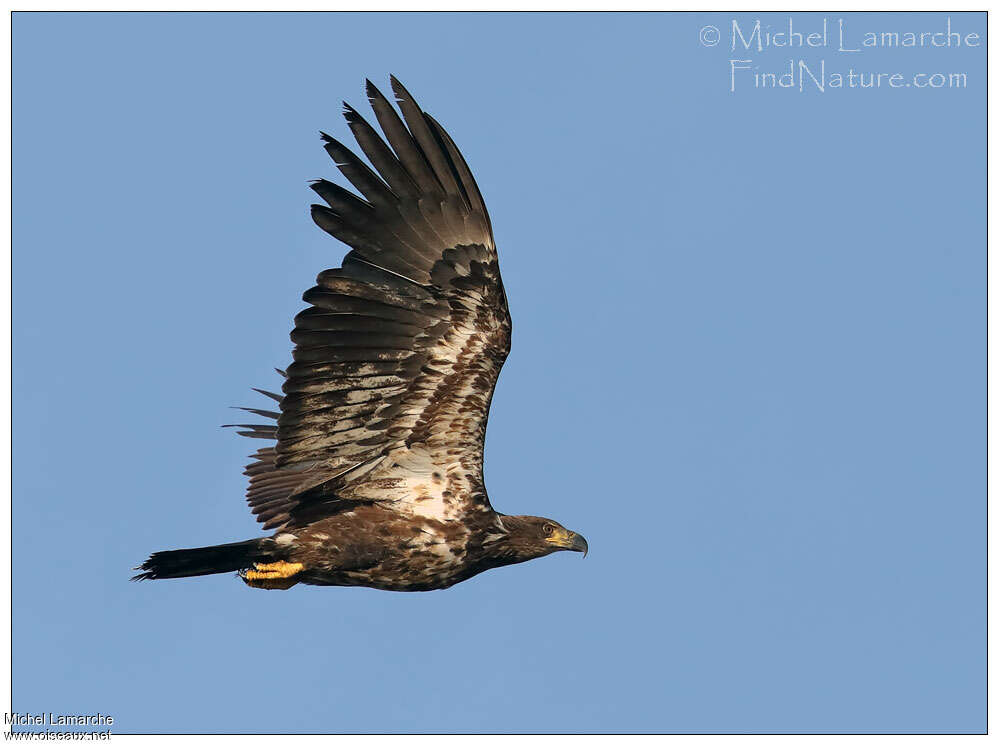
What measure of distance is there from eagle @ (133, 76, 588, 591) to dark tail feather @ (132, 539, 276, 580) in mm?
12

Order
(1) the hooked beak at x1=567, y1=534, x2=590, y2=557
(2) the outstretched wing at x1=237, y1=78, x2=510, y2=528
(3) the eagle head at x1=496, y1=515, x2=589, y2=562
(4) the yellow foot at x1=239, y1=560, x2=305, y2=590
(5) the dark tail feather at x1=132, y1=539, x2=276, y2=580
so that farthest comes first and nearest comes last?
(1) the hooked beak at x1=567, y1=534, x2=590, y2=557
(3) the eagle head at x1=496, y1=515, x2=589, y2=562
(4) the yellow foot at x1=239, y1=560, x2=305, y2=590
(5) the dark tail feather at x1=132, y1=539, x2=276, y2=580
(2) the outstretched wing at x1=237, y1=78, x2=510, y2=528

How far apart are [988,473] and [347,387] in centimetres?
968

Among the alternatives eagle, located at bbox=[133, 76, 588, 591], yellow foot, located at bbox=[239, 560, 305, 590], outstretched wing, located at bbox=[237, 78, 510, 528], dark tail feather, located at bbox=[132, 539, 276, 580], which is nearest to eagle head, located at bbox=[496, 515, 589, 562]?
eagle, located at bbox=[133, 76, 588, 591]

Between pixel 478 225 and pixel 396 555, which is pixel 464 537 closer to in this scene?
pixel 396 555

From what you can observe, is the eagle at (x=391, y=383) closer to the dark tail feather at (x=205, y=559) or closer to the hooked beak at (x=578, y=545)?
the dark tail feather at (x=205, y=559)

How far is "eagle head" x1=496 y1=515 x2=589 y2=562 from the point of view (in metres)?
14.2

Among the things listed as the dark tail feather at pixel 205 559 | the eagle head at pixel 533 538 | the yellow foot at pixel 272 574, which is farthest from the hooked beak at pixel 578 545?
the dark tail feather at pixel 205 559

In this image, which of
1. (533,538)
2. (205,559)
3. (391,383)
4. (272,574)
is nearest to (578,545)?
(533,538)

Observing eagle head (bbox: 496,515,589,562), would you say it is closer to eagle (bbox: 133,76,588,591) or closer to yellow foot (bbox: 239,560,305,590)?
eagle (bbox: 133,76,588,591)

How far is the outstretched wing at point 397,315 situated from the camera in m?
12.6

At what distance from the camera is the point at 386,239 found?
12.7 m

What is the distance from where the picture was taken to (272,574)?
1334cm
